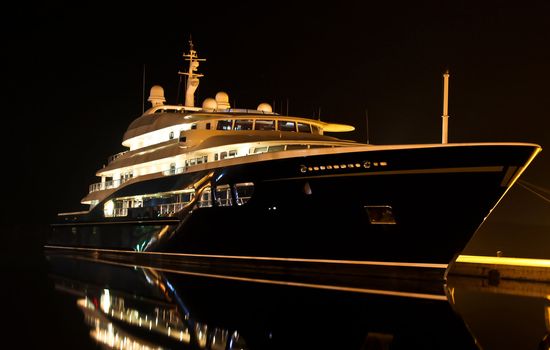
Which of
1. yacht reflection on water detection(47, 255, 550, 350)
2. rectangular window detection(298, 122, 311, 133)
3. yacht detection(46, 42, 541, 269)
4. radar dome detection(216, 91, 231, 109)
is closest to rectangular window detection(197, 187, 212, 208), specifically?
yacht detection(46, 42, 541, 269)

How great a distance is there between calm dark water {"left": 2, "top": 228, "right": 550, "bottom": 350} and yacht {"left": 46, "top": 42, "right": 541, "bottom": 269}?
37.0 inches

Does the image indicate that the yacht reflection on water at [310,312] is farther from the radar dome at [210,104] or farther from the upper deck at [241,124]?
the radar dome at [210,104]

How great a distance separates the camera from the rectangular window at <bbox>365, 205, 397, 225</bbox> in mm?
18031

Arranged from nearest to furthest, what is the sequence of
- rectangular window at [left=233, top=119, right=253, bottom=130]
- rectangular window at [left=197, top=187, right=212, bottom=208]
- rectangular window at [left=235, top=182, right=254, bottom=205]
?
rectangular window at [left=235, top=182, right=254, bottom=205], rectangular window at [left=197, top=187, right=212, bottom=208], rectangular window at [left=233, top=119, right=253, bottom=130]

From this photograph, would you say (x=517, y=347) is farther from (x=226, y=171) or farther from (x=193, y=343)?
(x=226, y=171)

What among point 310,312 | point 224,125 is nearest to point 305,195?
point 310,312

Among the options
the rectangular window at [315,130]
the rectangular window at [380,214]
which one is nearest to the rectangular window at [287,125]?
the rectangular window at [315,130]

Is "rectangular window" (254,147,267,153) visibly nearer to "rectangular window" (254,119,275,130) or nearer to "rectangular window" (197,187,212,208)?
"rectangular window" (197,187,212,208)

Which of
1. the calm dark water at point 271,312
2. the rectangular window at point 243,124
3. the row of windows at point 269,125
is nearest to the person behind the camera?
the calm dark water at point 271,312

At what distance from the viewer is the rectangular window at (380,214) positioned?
18.0 metres

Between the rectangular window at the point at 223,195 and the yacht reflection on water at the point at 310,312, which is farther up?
the rectangular window at the point at 223,195

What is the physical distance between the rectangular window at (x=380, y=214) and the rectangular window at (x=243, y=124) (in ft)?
28.7

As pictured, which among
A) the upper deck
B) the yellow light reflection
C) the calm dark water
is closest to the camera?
the calm dark water

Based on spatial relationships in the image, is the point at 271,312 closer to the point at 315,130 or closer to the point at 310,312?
the point at 310,312
